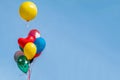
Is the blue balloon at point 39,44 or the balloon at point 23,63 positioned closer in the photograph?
the blue balloon at point 39,44

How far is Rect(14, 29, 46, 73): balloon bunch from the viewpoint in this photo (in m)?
54.4

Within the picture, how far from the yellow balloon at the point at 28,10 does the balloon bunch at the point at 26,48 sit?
3.83 feet

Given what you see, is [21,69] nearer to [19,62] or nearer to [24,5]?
[19,62]

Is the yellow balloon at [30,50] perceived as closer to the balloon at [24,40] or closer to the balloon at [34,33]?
the balloon at [24,40]

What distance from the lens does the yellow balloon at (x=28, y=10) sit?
5428cm

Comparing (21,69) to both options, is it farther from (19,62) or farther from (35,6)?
(35,6)

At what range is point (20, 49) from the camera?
5559 cm

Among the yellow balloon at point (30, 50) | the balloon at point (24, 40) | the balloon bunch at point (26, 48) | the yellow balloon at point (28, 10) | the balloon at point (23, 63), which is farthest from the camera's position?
the balloon at point (23, 63)

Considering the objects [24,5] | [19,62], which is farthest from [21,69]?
[24,5]

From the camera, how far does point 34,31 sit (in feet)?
181

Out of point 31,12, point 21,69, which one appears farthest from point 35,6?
point 21,69

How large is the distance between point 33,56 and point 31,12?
2648mm

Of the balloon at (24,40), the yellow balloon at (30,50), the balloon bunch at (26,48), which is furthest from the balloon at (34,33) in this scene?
the yellow balloon at (30,50)

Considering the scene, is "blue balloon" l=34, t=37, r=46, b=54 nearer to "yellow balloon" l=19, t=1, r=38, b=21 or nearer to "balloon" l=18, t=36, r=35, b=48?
"balloon" l=18, t=36, r=35, b=48
